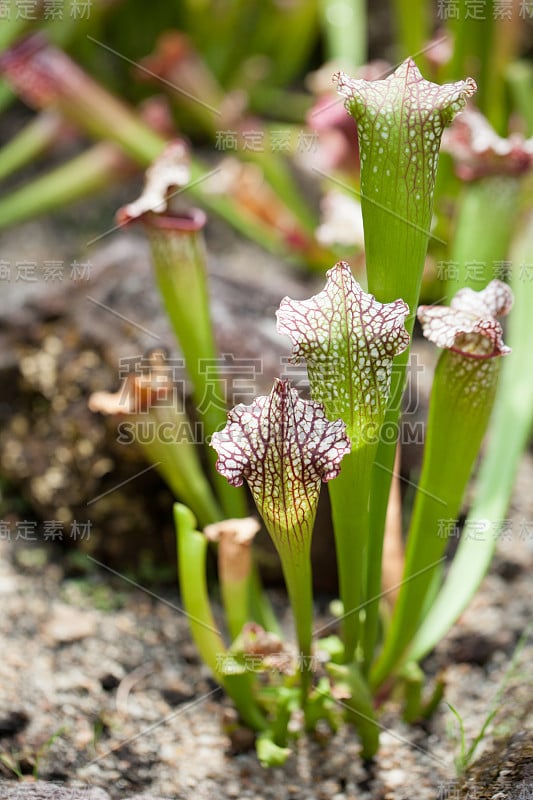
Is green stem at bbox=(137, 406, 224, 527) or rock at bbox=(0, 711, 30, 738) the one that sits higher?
green stem at bbox=(137, 406, 224, 527)

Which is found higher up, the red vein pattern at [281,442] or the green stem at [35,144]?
the green stem at [35,144]

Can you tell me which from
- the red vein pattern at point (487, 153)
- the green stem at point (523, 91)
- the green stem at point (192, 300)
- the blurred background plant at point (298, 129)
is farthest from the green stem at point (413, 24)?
the green stem at point (192, 300)

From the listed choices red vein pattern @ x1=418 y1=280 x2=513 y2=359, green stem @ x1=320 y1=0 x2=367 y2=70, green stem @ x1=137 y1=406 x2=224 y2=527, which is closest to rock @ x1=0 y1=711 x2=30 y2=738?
green stem @ x1=137 y1=406 x2=224 y2=527

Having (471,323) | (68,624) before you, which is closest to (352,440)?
(471,323)

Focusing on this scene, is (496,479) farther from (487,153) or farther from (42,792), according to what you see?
(42,792)

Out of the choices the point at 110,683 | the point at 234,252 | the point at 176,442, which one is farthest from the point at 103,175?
the point at 110,683

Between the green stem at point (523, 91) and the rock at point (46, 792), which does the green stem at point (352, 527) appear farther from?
the green stem at point (523, 91)

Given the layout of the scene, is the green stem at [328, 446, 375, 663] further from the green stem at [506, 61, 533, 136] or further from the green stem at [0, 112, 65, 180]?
the green stem at [0, 112, 65, 180]

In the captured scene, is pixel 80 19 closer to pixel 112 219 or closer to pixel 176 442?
pixel 112 219
